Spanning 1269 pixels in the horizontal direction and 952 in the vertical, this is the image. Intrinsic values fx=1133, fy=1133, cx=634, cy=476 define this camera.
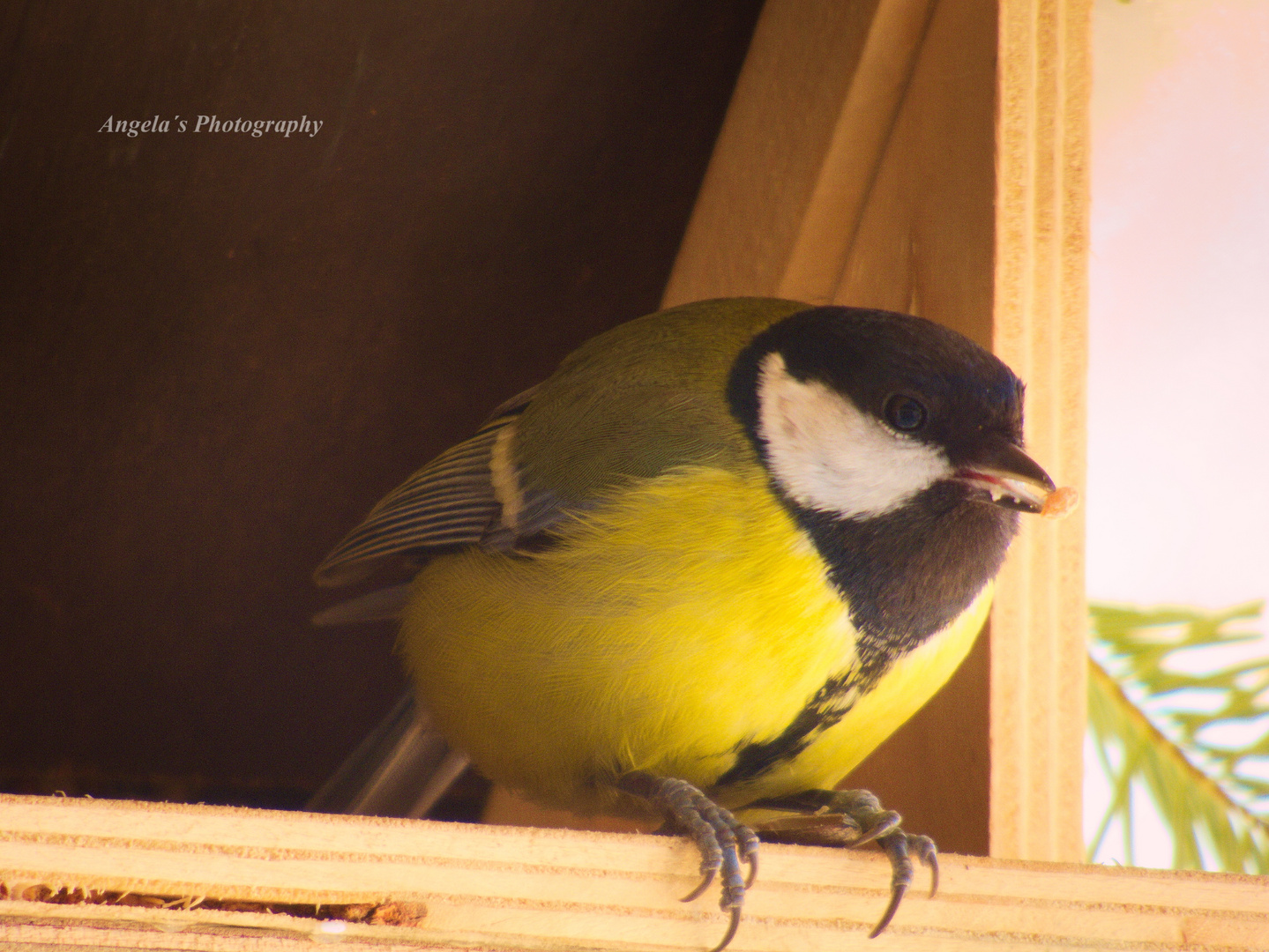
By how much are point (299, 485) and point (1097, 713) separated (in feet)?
3.49

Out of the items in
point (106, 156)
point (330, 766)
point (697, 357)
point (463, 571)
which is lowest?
point (330, 766)

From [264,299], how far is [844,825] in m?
0.94

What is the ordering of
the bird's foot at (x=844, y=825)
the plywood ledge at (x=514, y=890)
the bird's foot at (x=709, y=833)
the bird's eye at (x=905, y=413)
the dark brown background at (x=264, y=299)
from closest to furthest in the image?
the plywood ledge at (x=514, y=890) < the bird's foot at (x=709, y=833) < the bird's foot at (x=844, y=825) < the bird's eye at (x=905, y=413) < the dark brown background at (x=264, y=299)

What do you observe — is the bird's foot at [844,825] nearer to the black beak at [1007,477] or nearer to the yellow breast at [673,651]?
the yellow breast at [673,651]

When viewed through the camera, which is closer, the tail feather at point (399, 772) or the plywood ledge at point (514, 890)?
the plywood ledge at point (514, 890)

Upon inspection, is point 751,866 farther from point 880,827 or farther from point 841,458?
point 841,458

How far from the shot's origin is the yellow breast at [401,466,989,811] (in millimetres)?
974

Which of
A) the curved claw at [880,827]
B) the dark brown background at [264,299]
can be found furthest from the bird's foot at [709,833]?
the dark brown background at [264,299]

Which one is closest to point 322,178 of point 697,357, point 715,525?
point 697,357

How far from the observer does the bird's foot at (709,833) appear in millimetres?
755

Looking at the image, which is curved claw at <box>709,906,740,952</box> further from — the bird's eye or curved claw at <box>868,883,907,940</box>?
the bird's eye

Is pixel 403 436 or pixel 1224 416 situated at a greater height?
pixel 1224 416

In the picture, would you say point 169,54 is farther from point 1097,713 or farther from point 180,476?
point 1097,713

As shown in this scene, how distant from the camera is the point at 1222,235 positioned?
120 centimetres
